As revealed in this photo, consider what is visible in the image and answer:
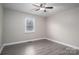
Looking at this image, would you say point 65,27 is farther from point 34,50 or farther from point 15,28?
point 15,28

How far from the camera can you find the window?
6.84ft

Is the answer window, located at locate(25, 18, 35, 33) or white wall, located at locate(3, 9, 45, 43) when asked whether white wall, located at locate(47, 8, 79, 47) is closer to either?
window, located at locate(25, 18, 35, 33)

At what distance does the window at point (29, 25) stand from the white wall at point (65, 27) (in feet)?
2.47

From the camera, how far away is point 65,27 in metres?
3.03

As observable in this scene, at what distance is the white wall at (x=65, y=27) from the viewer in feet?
8.81

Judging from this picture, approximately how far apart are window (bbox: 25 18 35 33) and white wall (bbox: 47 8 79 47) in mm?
753

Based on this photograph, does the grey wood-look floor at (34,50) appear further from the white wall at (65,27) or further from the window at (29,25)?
the window at (29,25)

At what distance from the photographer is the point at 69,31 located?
2920mm

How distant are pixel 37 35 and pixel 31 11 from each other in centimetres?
91

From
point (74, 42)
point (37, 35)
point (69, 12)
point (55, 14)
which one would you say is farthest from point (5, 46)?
point (69, 12)

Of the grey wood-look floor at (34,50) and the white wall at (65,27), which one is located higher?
the white wall at (65,27)

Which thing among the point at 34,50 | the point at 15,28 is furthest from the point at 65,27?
the point at 15,28

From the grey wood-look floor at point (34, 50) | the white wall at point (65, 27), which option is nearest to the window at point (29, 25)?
the grey wood-look floor at point (34, 50)

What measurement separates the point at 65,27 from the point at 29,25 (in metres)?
1.81
